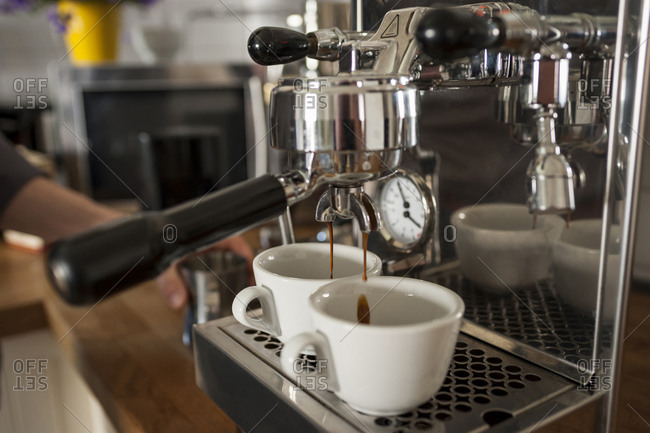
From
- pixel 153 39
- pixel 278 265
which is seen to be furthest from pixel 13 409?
pixel 153 39

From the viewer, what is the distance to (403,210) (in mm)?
420

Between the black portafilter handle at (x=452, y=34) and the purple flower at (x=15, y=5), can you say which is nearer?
the black portafilter handle at (x=452, y=34)

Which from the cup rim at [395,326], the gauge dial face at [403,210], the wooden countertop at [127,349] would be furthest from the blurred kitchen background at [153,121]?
the cup rim at [395,326]

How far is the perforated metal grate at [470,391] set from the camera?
288mm

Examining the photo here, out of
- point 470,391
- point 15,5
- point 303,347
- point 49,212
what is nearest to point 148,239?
point 303,347

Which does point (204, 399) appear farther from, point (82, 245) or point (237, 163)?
point (237, 163)

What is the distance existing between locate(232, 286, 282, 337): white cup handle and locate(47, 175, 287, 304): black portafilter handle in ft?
0.21

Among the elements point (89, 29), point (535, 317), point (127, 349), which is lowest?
point (127, 349)

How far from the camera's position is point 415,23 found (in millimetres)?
313

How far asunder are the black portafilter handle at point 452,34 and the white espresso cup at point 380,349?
0.39ft

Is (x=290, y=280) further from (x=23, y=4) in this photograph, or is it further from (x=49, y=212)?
(x=23, y=4)

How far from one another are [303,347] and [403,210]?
170 millimetres

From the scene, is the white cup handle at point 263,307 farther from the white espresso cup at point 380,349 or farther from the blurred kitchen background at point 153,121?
the blurred kitchen background at point 153,121

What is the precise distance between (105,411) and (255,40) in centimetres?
36
